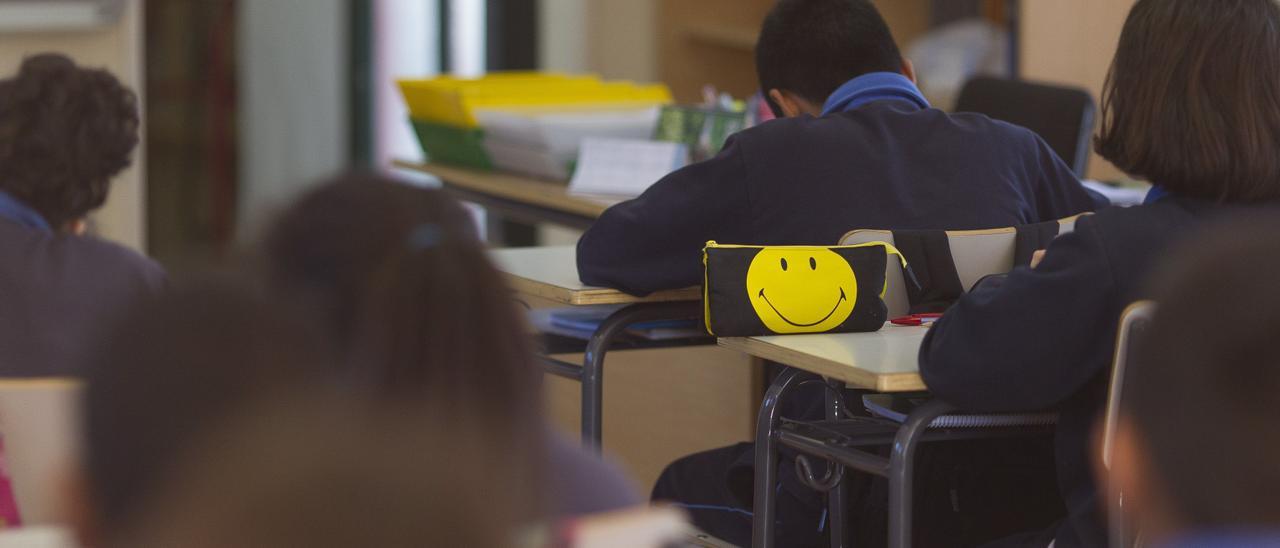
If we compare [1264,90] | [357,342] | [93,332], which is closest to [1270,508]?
[357,342]

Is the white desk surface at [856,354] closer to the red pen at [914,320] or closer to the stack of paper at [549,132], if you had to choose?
the red pen at [914,320]

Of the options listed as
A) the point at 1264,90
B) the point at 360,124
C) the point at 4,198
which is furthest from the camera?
the point at 360,124

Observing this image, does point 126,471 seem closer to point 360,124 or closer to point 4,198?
point 4,198

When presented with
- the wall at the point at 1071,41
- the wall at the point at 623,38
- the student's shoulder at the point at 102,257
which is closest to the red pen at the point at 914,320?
the student's shoulder at the point at 102,257

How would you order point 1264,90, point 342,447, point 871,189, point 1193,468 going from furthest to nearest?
1. point 871,189
2. point 1264,90
3. point 1193,468
4. point 342,447

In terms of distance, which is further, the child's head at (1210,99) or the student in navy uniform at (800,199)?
the student in navy uniform at (800,199)

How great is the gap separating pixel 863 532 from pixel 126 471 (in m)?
1.49

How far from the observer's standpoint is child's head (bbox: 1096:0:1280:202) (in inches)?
65.4

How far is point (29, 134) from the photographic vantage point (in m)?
1.96

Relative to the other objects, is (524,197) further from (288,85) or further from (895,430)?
(288,85)

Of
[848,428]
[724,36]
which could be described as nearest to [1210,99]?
[848,428]

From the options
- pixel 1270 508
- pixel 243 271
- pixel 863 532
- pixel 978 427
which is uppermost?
pixel 243 271

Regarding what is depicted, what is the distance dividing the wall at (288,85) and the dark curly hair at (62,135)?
365 centimetres

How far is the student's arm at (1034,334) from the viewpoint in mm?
1657
